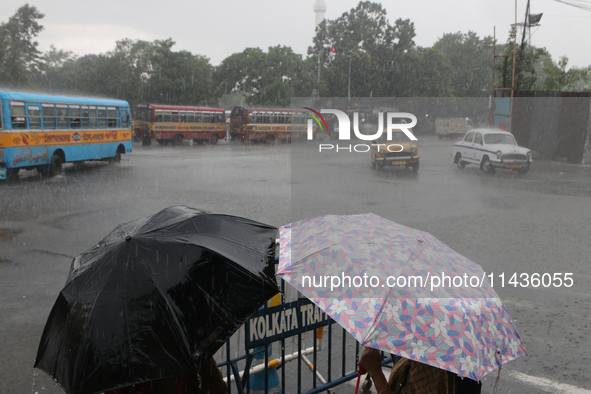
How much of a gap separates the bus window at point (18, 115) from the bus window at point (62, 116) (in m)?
1.41

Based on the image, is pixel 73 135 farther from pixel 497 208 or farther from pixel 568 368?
pixel 568 368

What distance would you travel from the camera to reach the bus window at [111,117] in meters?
18.3

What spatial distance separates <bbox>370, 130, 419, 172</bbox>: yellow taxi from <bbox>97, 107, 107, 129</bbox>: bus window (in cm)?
1041

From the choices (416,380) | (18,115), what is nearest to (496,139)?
(18,115)

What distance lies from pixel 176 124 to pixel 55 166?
16.6m

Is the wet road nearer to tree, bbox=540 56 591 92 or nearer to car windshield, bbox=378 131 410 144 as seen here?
car windshield, bbox=378 131 410 144

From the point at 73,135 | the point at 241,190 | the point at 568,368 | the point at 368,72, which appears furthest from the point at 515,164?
the point at 368,72

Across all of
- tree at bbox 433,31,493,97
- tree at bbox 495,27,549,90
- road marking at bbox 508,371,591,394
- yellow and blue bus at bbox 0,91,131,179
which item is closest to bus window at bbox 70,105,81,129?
yellow and blue bus at bbox 0,91,131,179

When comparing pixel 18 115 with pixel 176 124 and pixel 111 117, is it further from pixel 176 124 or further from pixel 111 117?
pixel 176 124

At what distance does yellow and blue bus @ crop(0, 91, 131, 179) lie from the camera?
523 inches

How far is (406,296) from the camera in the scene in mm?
2238

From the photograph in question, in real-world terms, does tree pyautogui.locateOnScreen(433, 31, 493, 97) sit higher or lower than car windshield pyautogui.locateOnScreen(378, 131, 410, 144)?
higher

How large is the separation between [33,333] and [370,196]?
376 inches

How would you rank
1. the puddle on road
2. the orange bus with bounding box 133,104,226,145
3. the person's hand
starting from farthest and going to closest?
the orange bus with bounding box 133,104,226,145 → the puddle on road → the person's hand
